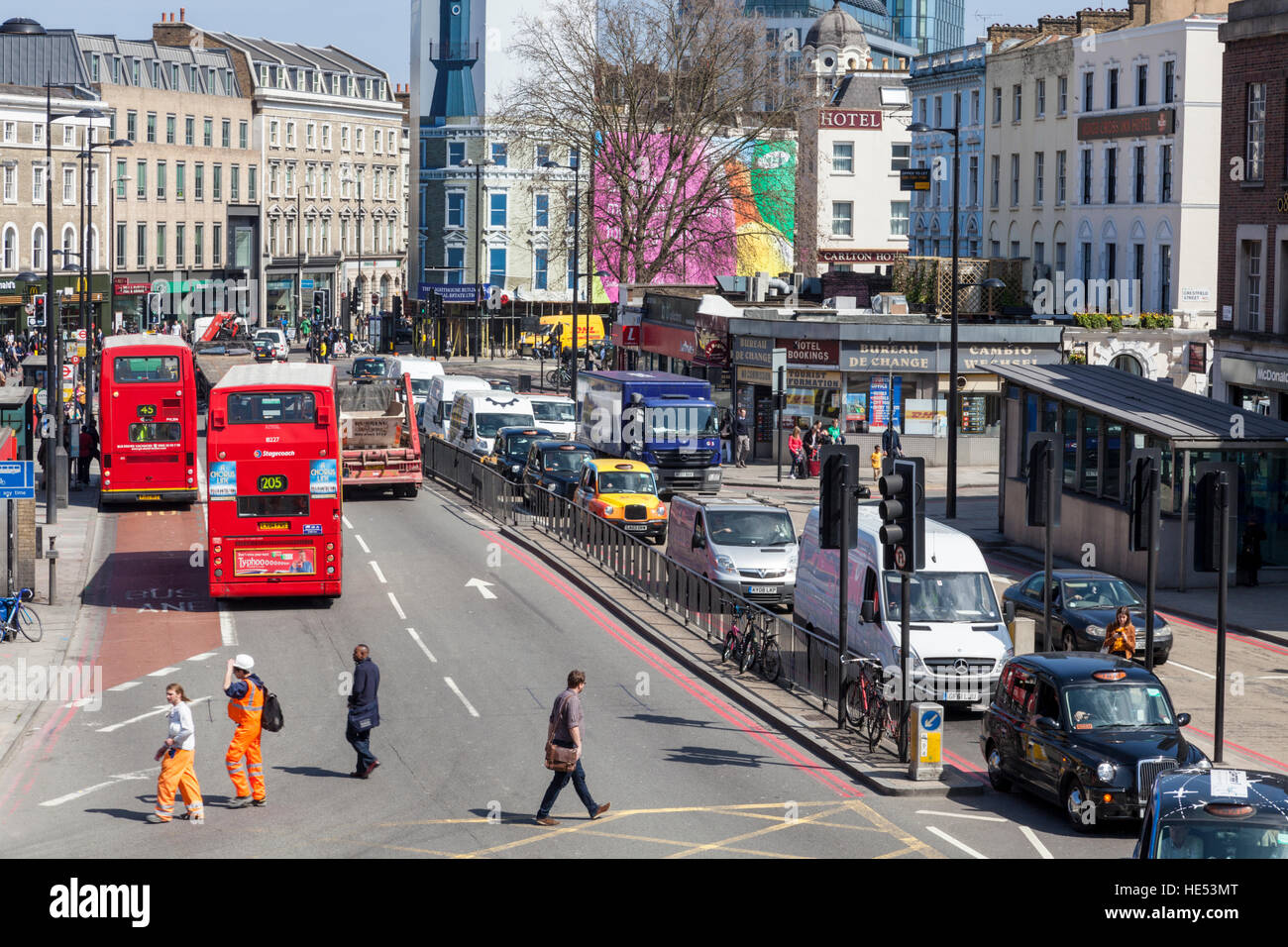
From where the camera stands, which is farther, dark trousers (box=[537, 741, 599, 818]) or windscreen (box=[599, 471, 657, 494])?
windscreen (box=[599, 471, 657, 494])

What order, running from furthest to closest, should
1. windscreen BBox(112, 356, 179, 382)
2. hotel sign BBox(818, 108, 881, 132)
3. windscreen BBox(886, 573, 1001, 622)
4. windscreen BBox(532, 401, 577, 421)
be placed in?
hotel sign BBox(818, 108, 881, 132) → windscreen BBox(532, 401, 577, 421) → windscreen BBox(112, 356, 179, 382) → windscreen BBox(886, 573, 1001, 622)

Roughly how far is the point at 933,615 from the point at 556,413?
33.0 meters

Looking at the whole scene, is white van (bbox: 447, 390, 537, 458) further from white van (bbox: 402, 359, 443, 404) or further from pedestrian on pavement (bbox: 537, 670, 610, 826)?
pedestrian on pavement (bbox: 537, 670, 610, 826)

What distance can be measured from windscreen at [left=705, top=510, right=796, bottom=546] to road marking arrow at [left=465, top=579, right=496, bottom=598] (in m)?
4.37

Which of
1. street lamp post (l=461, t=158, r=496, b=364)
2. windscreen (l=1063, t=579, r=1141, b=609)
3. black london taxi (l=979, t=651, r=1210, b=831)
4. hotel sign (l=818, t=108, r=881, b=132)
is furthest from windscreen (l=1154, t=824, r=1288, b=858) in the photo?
hotel sign (l=818, t=108, r=881, b=132)

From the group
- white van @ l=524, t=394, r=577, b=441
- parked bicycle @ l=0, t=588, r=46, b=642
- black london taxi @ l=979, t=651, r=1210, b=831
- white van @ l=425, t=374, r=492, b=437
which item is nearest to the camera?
black london taxi @ l=979, t=651, r=1210, b=831

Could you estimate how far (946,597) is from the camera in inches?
942

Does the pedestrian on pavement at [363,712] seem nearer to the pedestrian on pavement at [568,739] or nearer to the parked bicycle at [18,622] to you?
the pedestrian on pavement at [568,739]

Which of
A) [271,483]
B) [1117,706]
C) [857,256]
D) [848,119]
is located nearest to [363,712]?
[1117,706]

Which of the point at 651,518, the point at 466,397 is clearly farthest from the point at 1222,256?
the point at 466,397

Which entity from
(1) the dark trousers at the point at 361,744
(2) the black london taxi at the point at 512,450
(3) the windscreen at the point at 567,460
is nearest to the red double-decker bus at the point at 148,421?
(2) the black london taxi at the point at 512,450

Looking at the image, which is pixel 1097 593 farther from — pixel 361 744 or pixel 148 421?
pixel 148 421

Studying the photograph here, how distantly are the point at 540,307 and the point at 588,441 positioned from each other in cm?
5263

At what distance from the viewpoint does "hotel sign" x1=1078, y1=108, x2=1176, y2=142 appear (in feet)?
204
